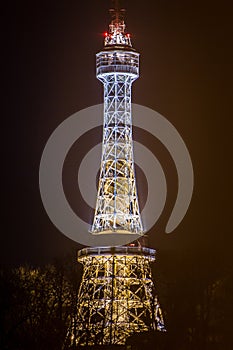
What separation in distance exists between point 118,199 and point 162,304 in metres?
8.17

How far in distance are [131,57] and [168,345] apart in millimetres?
27580

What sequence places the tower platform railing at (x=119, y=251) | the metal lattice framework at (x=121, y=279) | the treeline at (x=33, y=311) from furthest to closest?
1. the tower platform railing at (x=119, y=251)
2. the metal lattice framework at (x=121, y=279)
3. the treeline at (x=33, y=311)

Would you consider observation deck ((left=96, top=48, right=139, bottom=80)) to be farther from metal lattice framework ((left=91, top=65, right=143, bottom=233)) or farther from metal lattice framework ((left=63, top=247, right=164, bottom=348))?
metal lattice framework ((left=63, top=247, right=164, bottom=348))

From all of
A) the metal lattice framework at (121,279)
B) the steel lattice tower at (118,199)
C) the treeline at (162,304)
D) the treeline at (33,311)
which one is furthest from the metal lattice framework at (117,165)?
the treeline at (33,311)

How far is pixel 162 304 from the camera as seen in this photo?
249ft

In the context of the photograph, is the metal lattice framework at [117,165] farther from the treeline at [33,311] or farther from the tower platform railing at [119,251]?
the treeline at [33,311]

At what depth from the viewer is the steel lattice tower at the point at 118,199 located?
269ft

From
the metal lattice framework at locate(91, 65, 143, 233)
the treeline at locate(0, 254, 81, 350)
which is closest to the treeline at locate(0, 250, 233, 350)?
the treeline at locate(0, 254, 81, 350)

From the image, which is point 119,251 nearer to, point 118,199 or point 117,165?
point 118,199

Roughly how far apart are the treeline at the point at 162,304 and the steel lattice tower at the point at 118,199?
1.08 m

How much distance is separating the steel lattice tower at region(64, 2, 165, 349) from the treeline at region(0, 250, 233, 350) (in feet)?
3.56

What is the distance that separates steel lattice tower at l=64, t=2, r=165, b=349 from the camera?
269 feet

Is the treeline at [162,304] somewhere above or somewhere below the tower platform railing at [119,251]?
below

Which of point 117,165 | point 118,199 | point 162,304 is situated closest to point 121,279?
point 118,199
